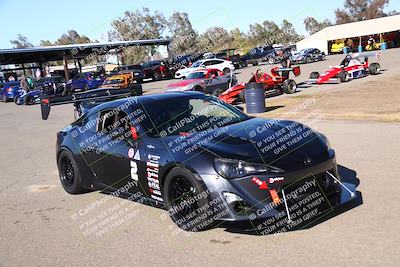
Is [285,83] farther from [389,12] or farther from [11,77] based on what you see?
[389,12]

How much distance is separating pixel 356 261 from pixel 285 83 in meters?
16.2

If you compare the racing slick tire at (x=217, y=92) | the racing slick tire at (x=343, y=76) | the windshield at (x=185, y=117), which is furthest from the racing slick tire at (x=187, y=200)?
the racing slick tire at (x=343, y=76)

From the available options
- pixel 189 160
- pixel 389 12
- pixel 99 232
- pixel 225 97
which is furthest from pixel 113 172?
pixel 389 12

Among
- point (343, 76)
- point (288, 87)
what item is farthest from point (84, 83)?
point (343, 76)

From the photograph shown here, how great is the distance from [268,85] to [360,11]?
4105 inches

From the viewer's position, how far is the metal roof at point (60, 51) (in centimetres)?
4234

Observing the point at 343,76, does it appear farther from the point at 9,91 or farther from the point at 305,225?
the point at 9,91

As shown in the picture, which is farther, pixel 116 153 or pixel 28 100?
pixel 28 100

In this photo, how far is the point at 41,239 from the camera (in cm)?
508

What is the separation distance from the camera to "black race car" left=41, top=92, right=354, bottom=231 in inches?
172

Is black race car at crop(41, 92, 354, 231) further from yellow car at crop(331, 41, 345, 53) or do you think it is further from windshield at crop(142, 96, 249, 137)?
yellow car at crop(331, 41, 345, 53)

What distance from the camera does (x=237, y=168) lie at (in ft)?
14.5

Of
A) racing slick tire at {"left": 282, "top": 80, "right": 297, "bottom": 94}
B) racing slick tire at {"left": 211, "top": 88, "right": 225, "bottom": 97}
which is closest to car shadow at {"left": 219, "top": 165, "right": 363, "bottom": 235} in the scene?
racing slick tire at {"left": 282, "top": 80, "right": 297, "bottom": 94}

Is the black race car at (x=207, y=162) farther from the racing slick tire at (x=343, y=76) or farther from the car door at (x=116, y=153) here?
the racing slick tire at (x=343, y=76)
